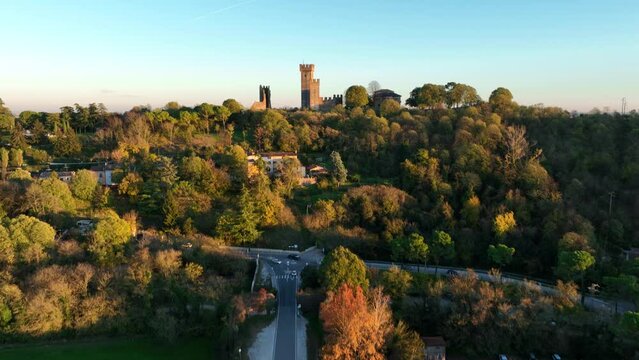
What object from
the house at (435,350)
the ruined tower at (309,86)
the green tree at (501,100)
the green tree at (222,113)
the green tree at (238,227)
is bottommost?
the house at (435,350)

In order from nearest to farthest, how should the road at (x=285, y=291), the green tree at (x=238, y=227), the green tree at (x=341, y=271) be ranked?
1. the road at (x=285, y=291)
2. the green tree at (x=341, y=271)
3. the green tree at (x=238, y=227)

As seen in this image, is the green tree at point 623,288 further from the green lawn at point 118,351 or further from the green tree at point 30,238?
the green tree at point 30,238

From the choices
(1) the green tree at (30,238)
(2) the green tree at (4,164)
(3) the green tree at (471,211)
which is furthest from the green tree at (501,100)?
(2) the green tree at (4,164)

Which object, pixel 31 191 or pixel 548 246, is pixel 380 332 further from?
pixel 31 191

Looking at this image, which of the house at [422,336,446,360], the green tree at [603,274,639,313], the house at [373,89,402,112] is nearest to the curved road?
the green tree at [603,274,639,313]

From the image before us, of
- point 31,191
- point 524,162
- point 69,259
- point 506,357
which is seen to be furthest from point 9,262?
point 524,162

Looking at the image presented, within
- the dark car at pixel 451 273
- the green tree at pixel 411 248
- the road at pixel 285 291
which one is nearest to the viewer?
the road at pixel 285 291
